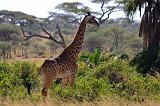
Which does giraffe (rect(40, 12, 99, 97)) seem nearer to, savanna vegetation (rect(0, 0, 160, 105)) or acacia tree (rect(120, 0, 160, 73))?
savanna vegetation (rect(0, 0, 160, 105))

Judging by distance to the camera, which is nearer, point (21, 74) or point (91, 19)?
point (91, 19)

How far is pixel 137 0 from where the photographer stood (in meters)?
22.0

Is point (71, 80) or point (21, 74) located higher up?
point (71, 80)

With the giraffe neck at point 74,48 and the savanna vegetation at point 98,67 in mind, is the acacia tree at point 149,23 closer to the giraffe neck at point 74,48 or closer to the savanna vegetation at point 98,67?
the savanna vegetation at point 98,67

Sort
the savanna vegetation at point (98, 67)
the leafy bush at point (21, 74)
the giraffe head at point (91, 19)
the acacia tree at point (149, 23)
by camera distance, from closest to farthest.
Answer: the savanna vegetation at point (98, 67), the giraffe head at point (91, 19), the leafy bush at point (21, 74), the acacia tree at point (149, 23)

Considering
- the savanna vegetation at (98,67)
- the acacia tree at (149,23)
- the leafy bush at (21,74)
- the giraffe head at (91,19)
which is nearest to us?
the savanna vegetation at (98,67)

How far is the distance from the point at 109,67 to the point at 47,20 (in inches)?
1670

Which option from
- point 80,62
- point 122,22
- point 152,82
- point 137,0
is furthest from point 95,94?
point 122,22

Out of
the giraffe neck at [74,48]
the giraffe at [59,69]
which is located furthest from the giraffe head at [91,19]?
the giraffe at [59,69]

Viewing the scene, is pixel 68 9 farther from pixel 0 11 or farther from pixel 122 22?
pixel 122 22

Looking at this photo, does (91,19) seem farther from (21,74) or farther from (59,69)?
(21,74)

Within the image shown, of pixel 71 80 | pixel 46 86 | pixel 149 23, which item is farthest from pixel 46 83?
pixel 149 23

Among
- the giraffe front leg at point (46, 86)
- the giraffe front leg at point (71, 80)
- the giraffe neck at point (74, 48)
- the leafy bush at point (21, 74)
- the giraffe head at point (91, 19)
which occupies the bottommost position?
the leafy bush at point (21, 74)

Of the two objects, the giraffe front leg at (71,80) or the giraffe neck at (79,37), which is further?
the giraffe neck at (79,37)
